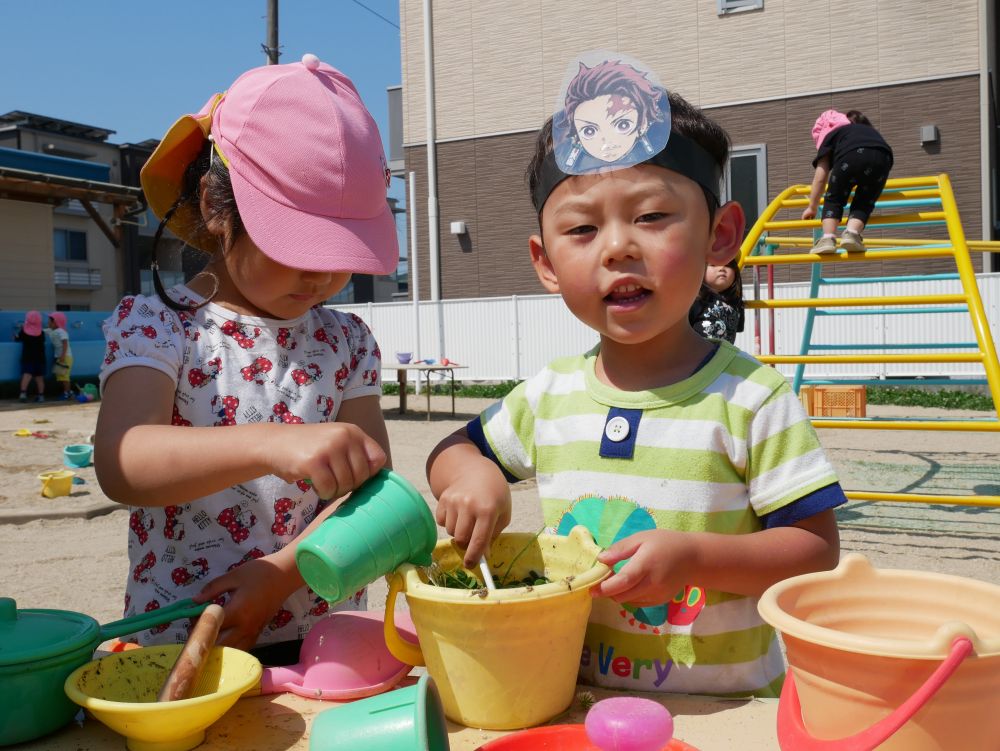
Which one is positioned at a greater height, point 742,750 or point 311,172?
point 311,172

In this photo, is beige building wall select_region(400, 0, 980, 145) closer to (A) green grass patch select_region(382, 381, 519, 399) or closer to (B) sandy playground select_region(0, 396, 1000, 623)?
(A) green grass patch select_region(382, 381, 519, 399)

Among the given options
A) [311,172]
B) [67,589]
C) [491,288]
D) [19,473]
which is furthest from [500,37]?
[311,172]

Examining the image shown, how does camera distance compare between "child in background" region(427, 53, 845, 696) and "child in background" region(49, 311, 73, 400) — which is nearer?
"child in background" region(427, 53, 845, 696)

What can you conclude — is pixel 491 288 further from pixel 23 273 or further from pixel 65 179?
pixel 23 273

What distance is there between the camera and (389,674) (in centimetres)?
125

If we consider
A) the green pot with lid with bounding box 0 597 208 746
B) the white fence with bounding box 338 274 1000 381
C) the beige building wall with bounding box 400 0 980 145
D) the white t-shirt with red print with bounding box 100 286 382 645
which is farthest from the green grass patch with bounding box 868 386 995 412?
the green pot with lid with bounding box 0 597 208 746

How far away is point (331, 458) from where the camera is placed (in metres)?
1.09

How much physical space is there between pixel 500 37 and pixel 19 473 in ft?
38.4

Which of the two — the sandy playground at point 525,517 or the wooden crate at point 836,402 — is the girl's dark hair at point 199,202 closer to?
the sandy playground at point 525,517

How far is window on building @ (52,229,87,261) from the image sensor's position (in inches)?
1329

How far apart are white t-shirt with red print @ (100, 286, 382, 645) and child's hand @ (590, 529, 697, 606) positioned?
79 centimetres

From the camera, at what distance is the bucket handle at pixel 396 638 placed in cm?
109

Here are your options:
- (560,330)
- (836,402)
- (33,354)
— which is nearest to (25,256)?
(33,354)

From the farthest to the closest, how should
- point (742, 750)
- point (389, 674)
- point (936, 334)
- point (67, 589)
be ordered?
point (936, 334) < point (67, 589) < point (389, 674) < point (742, 750)
